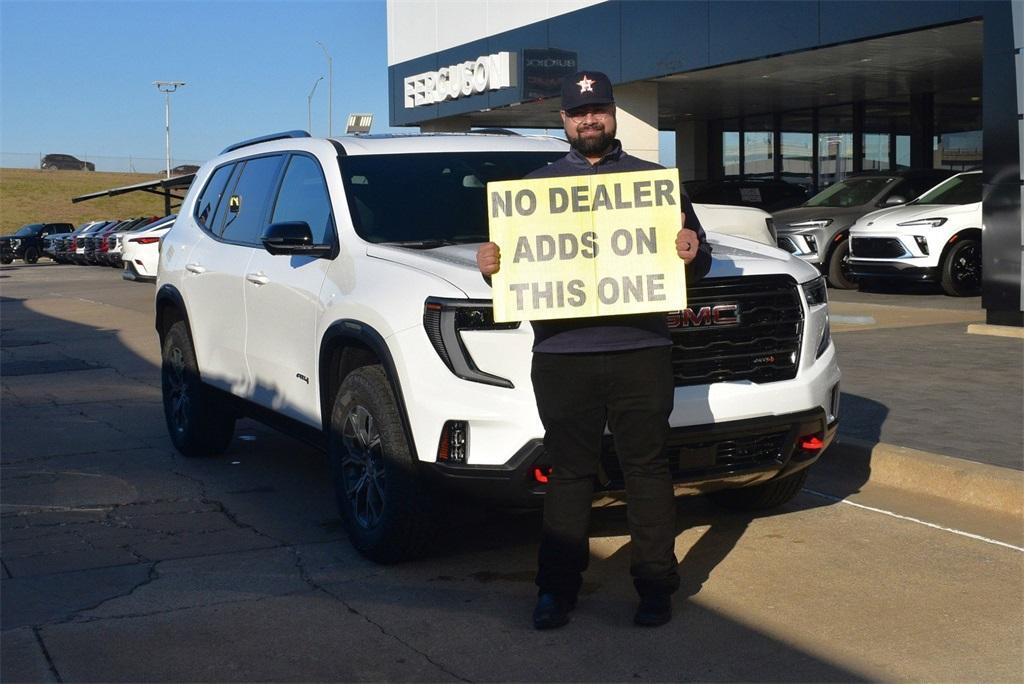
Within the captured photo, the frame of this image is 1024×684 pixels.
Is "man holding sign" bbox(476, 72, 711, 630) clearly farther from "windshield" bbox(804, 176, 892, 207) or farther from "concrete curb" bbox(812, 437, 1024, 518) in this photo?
"windshield" bbox(804, 176, 892, 207)

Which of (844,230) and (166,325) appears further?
(844,230)

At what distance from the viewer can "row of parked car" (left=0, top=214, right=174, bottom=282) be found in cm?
3222

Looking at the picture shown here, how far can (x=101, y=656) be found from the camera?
15.3 feet

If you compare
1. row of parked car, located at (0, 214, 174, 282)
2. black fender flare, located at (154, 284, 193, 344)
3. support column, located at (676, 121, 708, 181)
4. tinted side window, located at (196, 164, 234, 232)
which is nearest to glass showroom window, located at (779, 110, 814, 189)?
support column, located at (676, 121, 708, 181)

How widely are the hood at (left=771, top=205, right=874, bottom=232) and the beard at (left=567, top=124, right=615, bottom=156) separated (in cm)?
1645

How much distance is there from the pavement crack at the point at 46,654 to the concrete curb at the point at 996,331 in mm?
10282

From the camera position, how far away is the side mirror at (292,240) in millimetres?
6199

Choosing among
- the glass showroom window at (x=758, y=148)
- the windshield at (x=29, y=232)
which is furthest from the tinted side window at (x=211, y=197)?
the windshield at (x=29, y=232)

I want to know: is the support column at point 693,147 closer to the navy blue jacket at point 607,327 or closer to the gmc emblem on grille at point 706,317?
the gmc emblem on grille at point 706,317

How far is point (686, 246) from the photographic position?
4656 mm

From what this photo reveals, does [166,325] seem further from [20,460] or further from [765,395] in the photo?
[765,395]

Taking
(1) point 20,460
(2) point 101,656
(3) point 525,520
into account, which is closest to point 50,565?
(2) point 101,656

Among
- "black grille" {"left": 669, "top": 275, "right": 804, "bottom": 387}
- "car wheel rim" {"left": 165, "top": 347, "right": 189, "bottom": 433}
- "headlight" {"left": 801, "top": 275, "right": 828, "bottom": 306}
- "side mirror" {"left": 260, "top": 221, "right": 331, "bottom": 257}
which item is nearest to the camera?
"black grille" {"left": 669, "top": 275, "right": 804, "bottom": 387}

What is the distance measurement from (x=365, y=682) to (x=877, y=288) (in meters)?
17.7
